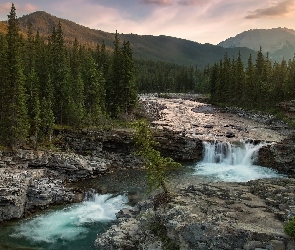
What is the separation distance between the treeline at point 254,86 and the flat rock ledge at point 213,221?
241ft

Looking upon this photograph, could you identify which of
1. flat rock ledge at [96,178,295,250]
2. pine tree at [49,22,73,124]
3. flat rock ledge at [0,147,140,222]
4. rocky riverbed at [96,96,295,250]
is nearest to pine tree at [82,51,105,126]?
pine tree at [49,22,73,124]

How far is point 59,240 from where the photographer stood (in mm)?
28688

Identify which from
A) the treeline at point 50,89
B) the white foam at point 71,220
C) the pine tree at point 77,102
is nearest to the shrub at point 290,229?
the white foam at point 71,220

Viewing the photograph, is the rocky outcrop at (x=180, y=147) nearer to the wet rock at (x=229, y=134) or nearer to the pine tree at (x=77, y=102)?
the wet rock at (x=229, y=134)

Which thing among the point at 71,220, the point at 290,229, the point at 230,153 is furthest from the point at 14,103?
the point at 290,229

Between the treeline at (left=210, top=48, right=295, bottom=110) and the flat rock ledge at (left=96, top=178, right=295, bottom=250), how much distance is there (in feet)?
241

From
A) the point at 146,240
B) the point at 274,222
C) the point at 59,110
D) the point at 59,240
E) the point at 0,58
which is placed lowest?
the point at 59,240

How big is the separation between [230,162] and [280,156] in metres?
7.31

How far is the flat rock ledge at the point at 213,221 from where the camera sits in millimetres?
20094

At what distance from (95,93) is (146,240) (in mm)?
44080

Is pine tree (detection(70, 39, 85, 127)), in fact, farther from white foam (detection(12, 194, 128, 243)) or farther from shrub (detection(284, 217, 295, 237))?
shrub (detection(284, 217, 295, 237))

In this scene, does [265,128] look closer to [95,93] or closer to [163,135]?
[163,135]

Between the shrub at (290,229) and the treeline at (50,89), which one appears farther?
the treeline at (50,89)

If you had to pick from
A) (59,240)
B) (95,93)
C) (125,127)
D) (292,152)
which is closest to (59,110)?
(95,93)
